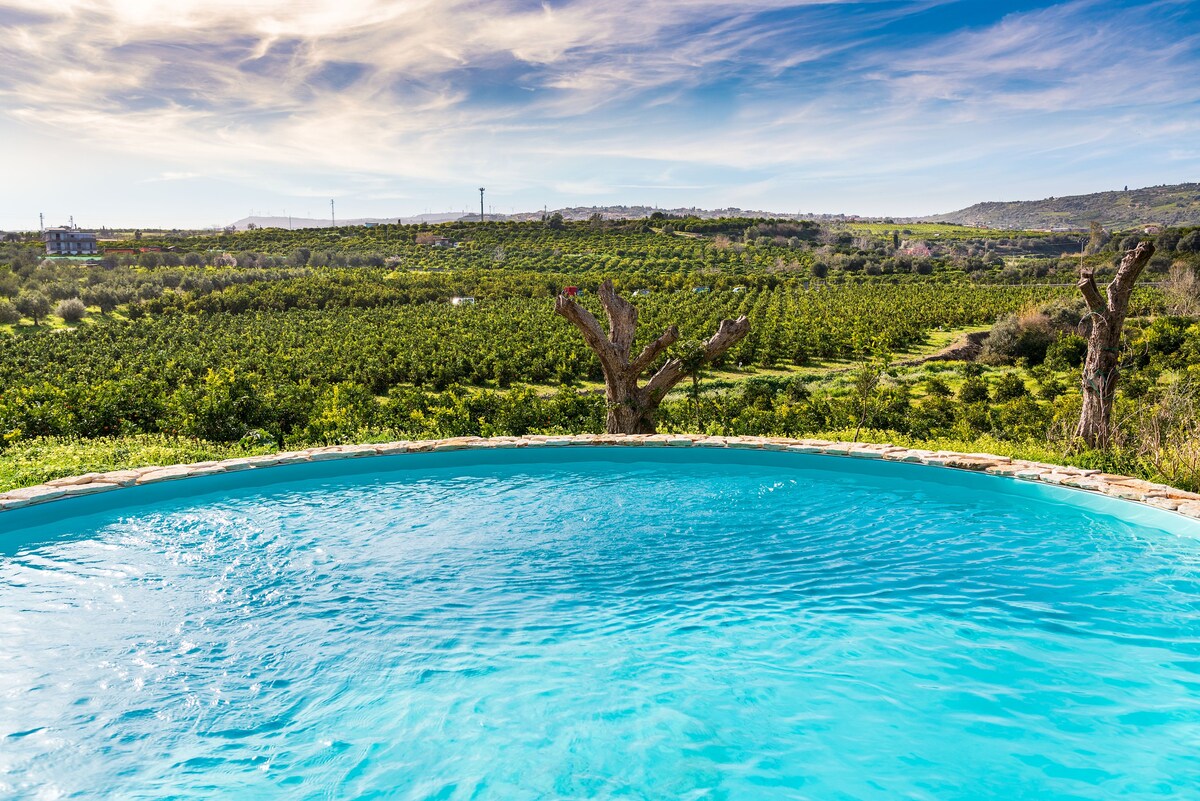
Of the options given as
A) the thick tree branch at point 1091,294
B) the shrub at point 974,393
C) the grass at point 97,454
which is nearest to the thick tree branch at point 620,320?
the grass at point 97,454

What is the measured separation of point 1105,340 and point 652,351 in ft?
18.3

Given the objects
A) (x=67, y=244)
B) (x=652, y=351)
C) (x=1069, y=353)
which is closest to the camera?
(x=652, y=351)

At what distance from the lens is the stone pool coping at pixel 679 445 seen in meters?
6.43

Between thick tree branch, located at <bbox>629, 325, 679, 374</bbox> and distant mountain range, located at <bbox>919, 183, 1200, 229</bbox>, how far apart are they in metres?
98.6

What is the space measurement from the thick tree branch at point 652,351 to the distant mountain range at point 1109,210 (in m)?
98.6

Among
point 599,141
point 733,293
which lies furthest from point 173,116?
point 733,293

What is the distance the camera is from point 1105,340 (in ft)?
27.7

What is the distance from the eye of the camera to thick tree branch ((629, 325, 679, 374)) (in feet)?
33.0

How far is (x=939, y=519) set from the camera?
6.83m

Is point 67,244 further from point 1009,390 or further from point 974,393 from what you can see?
point 1009,390

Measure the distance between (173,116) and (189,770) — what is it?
1821 cm

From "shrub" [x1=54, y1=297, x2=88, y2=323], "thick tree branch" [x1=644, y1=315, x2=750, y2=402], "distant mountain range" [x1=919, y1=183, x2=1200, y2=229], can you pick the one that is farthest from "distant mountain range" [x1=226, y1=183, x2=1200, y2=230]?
"thick tree branch" [x1=644, y1=315, x2=750, y2=402]

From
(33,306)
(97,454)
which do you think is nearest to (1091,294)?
(97,454)

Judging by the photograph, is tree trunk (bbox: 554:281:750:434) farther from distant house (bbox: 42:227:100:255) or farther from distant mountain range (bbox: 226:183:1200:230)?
distant mountain range (bbox: 226:183:1200:230)
